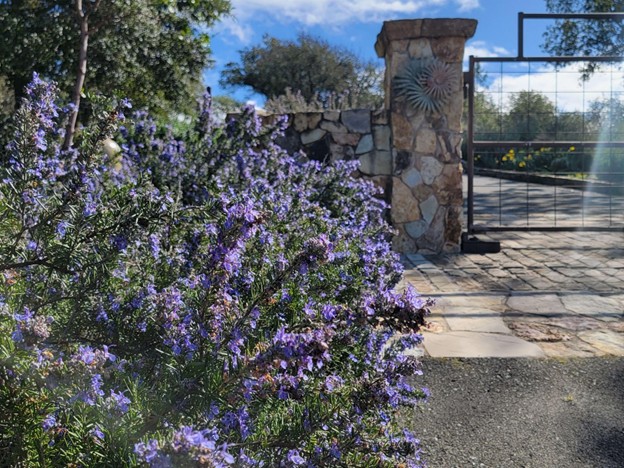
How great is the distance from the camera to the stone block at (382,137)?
721cm

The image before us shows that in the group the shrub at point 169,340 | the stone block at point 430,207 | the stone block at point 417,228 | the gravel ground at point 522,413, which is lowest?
the gravel ground at point 522,413

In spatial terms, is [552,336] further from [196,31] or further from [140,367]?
[196,31]

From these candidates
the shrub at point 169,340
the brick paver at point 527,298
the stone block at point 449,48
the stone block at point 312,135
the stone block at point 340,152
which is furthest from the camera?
the stone block at point 312,135

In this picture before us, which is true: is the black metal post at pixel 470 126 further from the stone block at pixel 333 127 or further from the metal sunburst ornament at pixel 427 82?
the stone block at pixel 333 127

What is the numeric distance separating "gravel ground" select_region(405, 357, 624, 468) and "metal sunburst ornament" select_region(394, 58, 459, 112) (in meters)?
4.11

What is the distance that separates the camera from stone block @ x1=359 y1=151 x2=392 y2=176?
7.20 meters

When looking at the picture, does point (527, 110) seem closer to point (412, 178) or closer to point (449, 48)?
point (449, 48)

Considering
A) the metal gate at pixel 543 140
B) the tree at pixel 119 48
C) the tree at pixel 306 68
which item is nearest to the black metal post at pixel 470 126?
the metal gate at pixel 543 140

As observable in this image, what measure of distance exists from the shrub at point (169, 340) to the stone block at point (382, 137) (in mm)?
5090

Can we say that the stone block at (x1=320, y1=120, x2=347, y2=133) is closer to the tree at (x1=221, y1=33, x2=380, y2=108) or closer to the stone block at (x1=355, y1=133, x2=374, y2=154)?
the stone block at (x1=355, y1=133, x2=374, y2=154)

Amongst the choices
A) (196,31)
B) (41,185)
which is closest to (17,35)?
(196,31)

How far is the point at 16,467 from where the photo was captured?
121cm

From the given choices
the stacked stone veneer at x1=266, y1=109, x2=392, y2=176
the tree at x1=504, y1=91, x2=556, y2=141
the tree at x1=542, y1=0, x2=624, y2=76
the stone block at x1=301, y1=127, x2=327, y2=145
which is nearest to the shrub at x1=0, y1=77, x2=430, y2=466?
the stacked stone veneer at x1=266, y1=109, x2=392, y2=176

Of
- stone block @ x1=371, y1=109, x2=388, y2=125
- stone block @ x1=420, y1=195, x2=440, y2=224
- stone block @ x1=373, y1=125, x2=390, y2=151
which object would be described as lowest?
stone block @ x1=420, y1=195, x2=440, y2=224
